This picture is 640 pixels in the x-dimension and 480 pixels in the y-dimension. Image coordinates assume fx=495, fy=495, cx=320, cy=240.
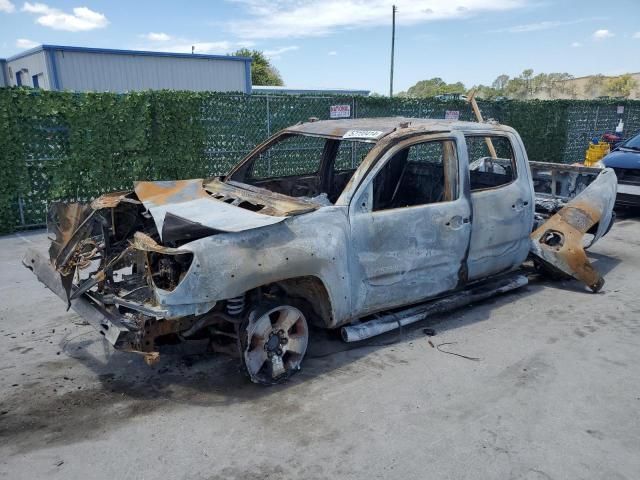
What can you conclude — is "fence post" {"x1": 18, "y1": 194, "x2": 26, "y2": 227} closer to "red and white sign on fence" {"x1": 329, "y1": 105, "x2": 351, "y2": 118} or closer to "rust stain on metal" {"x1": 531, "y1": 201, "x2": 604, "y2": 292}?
"red and white sign on fence" {"x1": 329, "y1": 105, "x2": 351, "y2": 118}

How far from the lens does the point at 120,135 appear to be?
28.9ft

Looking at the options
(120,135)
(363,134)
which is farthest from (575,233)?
(120,135)

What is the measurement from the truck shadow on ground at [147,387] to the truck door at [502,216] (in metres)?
0.92

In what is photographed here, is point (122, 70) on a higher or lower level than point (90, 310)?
higher

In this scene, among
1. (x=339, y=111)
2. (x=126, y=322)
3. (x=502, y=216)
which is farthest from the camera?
(x=339, y=111)

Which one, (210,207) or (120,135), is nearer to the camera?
(210,207)

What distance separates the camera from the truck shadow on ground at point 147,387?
327 cm

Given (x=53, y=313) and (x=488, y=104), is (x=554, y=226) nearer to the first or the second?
(x=53, y=313)

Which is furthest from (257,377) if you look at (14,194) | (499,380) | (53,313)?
(14,194)

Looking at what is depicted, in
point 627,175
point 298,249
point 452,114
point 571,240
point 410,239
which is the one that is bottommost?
point 571,240

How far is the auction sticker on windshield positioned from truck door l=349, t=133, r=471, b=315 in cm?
25

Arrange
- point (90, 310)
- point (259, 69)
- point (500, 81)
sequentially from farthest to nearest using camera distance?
point (500, 81)
point (259, 69)
point (90, 310)

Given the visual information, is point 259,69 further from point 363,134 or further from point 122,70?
point 363,134

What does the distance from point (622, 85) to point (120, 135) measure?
59612 mm
